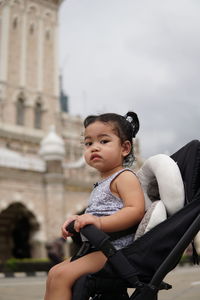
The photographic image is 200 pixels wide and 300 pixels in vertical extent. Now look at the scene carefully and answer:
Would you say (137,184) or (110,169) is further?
(110,169)

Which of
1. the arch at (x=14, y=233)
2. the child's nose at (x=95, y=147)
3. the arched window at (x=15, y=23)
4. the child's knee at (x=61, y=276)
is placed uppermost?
the arched window at (x=15, y=23)

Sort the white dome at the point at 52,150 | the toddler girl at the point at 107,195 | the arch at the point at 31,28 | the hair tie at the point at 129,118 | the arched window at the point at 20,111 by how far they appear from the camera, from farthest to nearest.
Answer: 1. the arch at the point at 31,28
2. the arched window at the point at 20,111
3. the white dome at the point at 52,150
4. the hair tie at the point at 129,118
5. the toddler girl at the point at 107,195

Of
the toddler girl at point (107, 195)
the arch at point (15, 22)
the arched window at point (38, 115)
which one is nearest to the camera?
the toddler girl at point (107, 195)

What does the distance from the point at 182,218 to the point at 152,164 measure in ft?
1.13

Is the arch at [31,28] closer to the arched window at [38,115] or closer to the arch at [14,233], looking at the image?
the arched window at [38,115]

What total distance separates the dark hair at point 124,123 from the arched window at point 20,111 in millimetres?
20563

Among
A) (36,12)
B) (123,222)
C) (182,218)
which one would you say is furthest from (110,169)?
(36,12)

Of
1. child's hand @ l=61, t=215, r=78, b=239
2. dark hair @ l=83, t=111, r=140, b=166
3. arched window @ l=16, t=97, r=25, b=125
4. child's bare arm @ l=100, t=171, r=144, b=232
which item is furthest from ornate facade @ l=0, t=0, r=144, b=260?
child's bare arm @ l=100, t=171, r=144, b=232

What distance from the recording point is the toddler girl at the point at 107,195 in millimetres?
1925

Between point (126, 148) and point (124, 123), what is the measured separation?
0.14 metres

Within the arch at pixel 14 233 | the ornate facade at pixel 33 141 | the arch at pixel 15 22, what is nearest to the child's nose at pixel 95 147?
the ornate facade at pixel 33 141

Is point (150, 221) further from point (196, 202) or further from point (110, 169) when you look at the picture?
point (110, 169)

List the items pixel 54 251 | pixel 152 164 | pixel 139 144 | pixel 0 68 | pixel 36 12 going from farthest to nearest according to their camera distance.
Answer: pixel 139 144
pixel 36 12
pixel 0 68
pixel 54 251
pixel 152 164

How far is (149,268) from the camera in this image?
1.88 m
